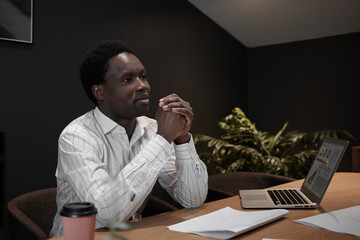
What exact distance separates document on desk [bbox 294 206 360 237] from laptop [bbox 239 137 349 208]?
0.14 metres

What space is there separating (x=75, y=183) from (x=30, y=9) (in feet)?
6.02

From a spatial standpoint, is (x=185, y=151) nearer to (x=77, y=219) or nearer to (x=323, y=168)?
(x=323, y=168)

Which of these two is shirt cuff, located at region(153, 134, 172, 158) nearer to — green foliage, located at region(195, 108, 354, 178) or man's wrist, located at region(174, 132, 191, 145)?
man's wrist, located at region(174, 132, 191, 145)

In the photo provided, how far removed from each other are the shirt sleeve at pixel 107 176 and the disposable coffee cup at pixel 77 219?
33 centimetres

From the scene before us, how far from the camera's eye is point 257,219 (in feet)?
4.22

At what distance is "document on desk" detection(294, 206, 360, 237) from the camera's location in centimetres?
120

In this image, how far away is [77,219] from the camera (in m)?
0.95

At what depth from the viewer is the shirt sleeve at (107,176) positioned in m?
1.37

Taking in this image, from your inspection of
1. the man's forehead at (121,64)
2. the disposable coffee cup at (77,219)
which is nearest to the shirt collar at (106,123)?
the man's forehead at (121,64)

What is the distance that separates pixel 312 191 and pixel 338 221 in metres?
0.39

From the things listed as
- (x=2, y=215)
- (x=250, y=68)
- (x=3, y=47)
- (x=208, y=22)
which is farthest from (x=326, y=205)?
(x=250, y=68)

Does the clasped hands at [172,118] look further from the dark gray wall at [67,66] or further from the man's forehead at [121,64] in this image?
the dark gray wall at [67,66]

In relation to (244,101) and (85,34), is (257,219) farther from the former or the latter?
(244,101)

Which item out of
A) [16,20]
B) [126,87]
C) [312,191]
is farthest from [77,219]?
[16,20]
